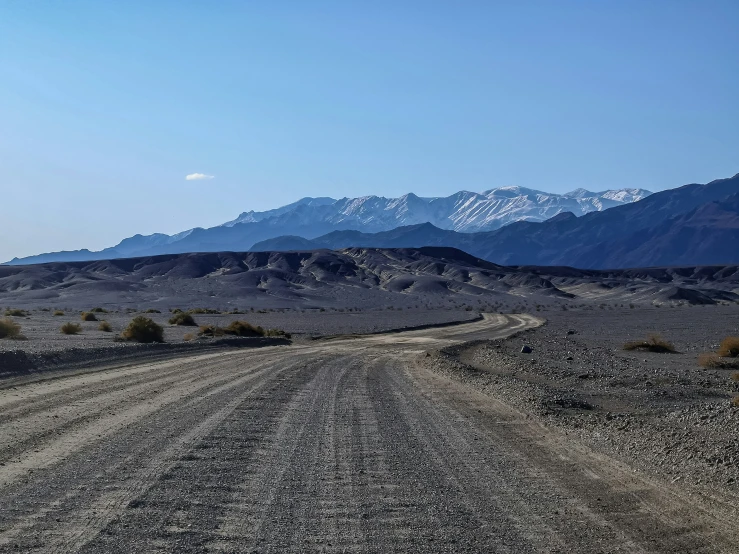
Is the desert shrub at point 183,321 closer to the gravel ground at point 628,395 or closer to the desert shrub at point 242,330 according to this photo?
the desert shrub at point 242,330

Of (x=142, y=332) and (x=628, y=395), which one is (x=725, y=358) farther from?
(x=142, y=332)

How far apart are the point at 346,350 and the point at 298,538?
2833 centimetres

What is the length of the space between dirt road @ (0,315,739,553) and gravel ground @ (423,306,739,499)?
654 mm

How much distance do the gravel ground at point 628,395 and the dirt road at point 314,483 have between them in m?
0.65

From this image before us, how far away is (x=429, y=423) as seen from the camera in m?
14.1

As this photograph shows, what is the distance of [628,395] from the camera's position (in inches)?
718

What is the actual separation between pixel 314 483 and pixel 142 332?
3207 cm

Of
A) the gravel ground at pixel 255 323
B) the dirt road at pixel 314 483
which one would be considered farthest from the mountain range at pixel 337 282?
the dirt road at pixel 314 483

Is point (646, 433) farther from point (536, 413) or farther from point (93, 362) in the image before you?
point (93, 362)

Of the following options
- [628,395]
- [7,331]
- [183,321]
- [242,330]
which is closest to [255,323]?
[183,321]

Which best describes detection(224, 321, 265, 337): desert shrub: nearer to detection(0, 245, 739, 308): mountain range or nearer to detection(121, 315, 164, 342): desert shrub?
detection(121, 315, 164, 342): desert shrub

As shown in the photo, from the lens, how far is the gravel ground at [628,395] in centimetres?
1073

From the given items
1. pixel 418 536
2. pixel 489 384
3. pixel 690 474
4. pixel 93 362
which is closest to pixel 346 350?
pixel 93 362

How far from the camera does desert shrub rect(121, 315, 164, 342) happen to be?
3950cm
